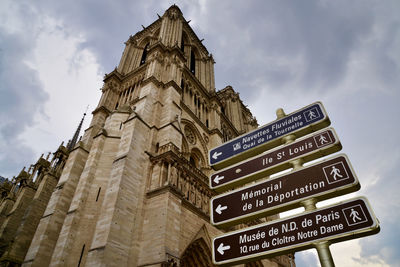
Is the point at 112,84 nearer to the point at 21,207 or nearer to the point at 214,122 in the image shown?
the point at 214,122

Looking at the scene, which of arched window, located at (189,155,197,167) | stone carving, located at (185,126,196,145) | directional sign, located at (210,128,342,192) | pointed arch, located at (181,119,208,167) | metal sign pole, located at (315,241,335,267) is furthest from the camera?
pointed arch, located at (181,119,208,167)

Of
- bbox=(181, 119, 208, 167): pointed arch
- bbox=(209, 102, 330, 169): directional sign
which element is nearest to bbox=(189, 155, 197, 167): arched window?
bbox=(181, 119, 208, 167): pointed arch

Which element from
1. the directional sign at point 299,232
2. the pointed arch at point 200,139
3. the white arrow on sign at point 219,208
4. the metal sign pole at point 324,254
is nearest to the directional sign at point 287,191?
the white arrow on sign at point 219,208

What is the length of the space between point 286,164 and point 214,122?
17919 millimetres

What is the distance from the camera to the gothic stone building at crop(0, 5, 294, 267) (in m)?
9.70

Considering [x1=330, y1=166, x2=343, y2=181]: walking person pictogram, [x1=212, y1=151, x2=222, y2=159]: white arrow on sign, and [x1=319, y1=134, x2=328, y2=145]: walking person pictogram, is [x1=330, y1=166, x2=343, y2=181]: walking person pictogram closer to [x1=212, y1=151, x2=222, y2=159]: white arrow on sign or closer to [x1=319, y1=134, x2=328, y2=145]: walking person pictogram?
[x1=319, y1=134, x2=328, y2=145]: walking person pictogram

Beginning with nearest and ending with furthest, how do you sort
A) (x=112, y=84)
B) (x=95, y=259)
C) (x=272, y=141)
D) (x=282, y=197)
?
(x=282, y=197), (x=272, y=141), (x=95, y=259), (x=112, y=84)

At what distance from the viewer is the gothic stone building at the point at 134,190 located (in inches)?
382

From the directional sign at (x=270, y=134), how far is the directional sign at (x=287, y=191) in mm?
769

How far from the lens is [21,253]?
45.8ft

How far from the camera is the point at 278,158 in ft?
12.1

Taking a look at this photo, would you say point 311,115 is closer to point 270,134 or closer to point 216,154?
point 270,134

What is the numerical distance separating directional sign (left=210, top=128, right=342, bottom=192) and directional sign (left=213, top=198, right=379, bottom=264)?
2.72 feet

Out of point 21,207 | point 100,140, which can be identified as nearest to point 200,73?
point 100,140
